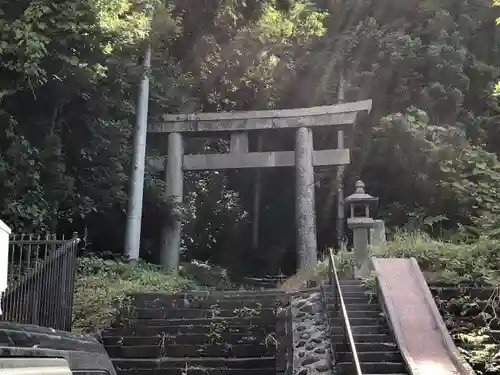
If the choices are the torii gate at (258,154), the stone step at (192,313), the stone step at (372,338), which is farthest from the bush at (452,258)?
the torii gate at (258,154)

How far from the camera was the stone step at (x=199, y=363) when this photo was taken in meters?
7.86

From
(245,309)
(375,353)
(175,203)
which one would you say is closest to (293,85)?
(175,203)

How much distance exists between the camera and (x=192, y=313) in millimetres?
9438

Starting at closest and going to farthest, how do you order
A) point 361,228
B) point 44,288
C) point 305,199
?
point 44,288
point 361,228
point 305,199

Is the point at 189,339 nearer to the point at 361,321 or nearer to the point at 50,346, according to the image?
the point at 361,321

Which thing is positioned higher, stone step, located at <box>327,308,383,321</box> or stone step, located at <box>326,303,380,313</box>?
stone step, located at <box>326,303,380,313</box>

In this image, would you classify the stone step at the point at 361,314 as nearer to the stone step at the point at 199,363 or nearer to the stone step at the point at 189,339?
the stone step at the point at 189,339

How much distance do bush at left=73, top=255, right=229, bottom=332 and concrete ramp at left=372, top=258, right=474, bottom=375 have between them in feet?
13.8

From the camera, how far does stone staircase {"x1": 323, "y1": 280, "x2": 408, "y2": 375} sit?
6686 mm

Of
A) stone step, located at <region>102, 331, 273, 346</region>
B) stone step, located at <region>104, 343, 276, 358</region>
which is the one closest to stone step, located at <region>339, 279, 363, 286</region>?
stone step, located at <region>102, 331, 273, 346</region>

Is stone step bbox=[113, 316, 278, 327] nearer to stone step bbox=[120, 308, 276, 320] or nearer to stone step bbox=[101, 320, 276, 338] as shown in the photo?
stone step bbox=[101, 320, 276, 338]

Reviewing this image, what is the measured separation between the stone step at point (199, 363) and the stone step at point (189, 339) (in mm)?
477

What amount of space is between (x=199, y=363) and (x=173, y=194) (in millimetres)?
7855

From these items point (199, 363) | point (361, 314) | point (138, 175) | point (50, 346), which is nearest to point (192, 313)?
point (199, 363)
